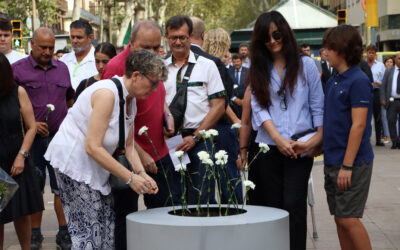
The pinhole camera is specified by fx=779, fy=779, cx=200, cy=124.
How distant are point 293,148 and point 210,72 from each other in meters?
1.19

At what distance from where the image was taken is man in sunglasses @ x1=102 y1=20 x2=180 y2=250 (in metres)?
5.75

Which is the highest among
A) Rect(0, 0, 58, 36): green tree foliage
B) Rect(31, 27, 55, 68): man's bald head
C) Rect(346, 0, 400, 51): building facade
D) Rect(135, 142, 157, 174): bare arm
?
Rect(0, 0, 58, 36): green tree foliage

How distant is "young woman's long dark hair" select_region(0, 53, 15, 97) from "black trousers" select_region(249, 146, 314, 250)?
2.06 meters

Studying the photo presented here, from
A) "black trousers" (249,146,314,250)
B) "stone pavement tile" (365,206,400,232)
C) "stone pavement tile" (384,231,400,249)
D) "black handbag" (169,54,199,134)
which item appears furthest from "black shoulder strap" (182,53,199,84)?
"stone pavement tile" (365,206,400,232)

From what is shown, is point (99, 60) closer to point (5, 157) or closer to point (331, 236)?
point (5, 157)

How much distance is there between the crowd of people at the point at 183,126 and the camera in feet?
16.3

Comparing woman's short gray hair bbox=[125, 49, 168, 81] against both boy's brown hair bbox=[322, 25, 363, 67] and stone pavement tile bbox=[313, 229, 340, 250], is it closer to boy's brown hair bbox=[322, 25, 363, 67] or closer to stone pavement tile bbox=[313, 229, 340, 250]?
boy's brown hair bbox=[322, 25, 363, 67]

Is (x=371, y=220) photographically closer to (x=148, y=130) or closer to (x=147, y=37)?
(x=148, y=130)

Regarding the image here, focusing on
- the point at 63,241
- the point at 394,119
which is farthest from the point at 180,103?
the point at 394,119

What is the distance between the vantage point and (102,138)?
4.78 metres

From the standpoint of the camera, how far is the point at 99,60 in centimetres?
724

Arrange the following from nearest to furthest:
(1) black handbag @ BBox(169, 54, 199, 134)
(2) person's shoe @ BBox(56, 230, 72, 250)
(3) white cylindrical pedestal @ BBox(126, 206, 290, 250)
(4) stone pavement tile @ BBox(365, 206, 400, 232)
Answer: (3) white cylindrical pedestal @ BBox(126, 206, 290, 250), (1) black handbag @ BBox(169, 54, 199, 134), (2) person's shoe @ BBox(56, 230, 72, 250), (4) stone pavement tile @ BBox(365, 206, 400, 232)

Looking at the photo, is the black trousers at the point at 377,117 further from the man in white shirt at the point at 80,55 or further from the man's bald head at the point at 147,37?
the man's bald head at the point at 147,37

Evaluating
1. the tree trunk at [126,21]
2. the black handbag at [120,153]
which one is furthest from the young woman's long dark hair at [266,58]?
the tree trunk at [126,21]
